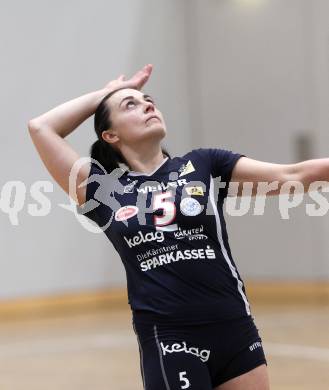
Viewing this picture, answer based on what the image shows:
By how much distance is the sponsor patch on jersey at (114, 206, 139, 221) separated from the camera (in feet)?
9.13

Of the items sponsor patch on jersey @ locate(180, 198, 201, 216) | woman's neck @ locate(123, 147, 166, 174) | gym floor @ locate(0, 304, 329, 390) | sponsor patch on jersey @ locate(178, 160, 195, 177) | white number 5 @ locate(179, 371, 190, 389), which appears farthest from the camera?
gym floor @ locate(0, 304, 329, 390)

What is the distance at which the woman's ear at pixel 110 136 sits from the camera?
9.93 ft

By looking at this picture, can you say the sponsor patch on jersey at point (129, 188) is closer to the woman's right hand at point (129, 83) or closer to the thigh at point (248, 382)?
the woman's right hand at point (129, 83)

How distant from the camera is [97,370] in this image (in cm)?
631

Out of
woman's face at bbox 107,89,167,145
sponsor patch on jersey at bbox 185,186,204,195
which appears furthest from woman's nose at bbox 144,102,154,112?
sponsor patch on jersey at bbox 185,186,204,195

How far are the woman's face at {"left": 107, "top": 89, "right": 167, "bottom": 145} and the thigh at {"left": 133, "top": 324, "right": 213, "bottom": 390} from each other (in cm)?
72

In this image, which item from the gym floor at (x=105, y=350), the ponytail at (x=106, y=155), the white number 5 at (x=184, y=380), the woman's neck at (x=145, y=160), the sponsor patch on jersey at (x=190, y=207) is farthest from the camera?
the gym floor at (x=105, y=350)

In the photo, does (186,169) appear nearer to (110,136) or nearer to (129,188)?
(129,188)

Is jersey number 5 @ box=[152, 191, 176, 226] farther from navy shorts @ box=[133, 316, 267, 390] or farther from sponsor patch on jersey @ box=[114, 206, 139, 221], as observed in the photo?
navy shorts @ box=[133, 316, 267, 390]

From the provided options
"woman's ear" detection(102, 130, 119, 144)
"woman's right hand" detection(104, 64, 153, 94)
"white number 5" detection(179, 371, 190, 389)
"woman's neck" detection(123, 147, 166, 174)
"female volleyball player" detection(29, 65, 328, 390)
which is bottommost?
"white number 5" detection(179, 371, 190, 389)

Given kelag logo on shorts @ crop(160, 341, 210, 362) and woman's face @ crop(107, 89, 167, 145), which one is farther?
woman's face @ crop(107, 89, 167, 145)

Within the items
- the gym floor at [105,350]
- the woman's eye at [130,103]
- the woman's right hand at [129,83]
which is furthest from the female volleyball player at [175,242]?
the gym floor at [105,350]

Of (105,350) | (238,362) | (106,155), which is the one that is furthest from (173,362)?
(105,350)

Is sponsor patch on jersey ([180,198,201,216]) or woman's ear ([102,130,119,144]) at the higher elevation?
woman's ear ([102,130,119,144])
